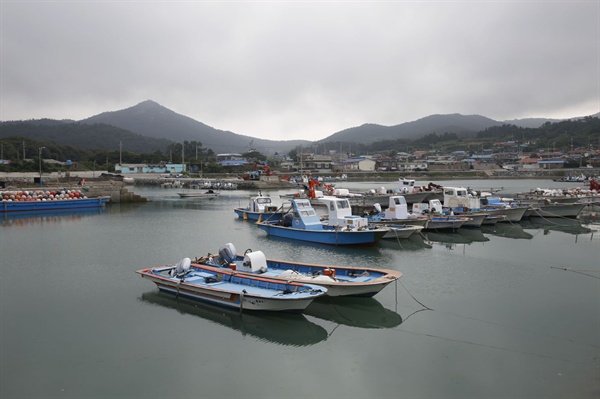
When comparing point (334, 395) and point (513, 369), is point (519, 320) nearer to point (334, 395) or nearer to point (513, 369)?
point (513, 369)

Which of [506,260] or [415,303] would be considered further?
[506,260]

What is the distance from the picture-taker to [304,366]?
9781mm

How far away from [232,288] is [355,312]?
11.9ft

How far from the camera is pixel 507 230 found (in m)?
29.0

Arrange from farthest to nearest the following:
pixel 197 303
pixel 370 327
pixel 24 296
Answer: pixel 24 296
pixel 197 303
pixel 370 327

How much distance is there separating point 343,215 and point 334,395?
50.4ft

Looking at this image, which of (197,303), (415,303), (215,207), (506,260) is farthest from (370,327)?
(215,207)

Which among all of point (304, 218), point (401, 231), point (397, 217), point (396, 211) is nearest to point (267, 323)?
point (304, 218)

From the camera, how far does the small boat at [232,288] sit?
11.6m

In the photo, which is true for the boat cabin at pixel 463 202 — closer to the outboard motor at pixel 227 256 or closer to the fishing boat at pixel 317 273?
the fishing boat at pixel 317 273

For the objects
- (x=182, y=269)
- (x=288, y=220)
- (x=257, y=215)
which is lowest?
(x=257, y=215)

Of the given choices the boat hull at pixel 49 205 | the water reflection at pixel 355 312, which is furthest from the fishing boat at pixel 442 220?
the boat hull at pixel 49 205

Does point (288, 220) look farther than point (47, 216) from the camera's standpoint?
No

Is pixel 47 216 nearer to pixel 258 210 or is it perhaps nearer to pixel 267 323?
pixel 258 210
